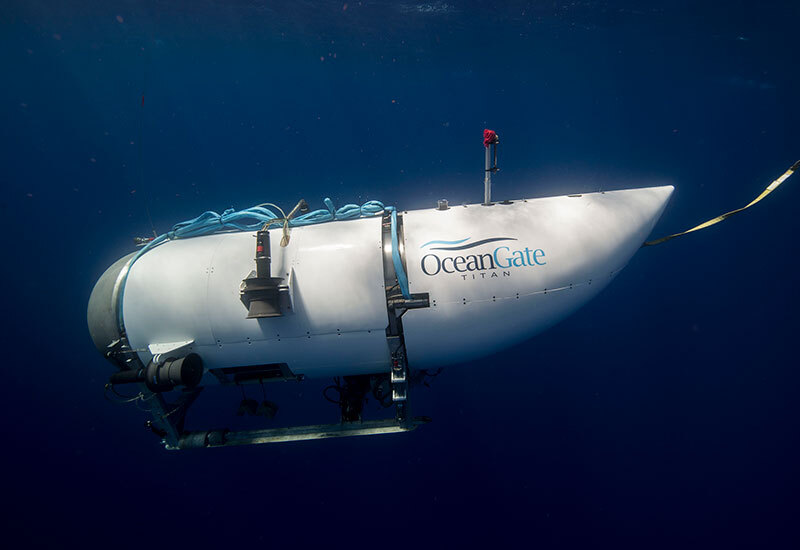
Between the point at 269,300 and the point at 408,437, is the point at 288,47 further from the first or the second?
the point at 408,437

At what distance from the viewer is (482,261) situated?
6.06 feet

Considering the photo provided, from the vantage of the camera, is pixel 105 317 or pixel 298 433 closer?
pixel 105 317

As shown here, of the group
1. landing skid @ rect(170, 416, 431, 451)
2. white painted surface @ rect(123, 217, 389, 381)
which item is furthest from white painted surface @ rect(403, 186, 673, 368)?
landing skid @ rect(170, 416, 431, 451)

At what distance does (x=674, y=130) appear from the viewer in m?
5.52

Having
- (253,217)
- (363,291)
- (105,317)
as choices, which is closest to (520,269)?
(363,291)

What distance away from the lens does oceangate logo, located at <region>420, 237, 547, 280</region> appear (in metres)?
1.83

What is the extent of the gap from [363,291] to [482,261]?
85 cm

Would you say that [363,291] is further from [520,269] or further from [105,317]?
[105,317]

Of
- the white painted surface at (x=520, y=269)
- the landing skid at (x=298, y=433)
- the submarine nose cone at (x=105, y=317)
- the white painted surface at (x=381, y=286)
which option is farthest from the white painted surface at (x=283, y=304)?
the landing skid at (x=298, y=433)

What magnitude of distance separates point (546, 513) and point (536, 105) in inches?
313

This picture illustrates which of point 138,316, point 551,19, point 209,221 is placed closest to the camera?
point 138,316

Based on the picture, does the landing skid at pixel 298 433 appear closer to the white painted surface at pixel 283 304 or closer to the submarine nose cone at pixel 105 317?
the white painted surface at pixel 283 304

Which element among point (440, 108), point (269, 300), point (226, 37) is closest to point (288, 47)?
point (226, 37)

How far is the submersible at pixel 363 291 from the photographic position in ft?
6.05
